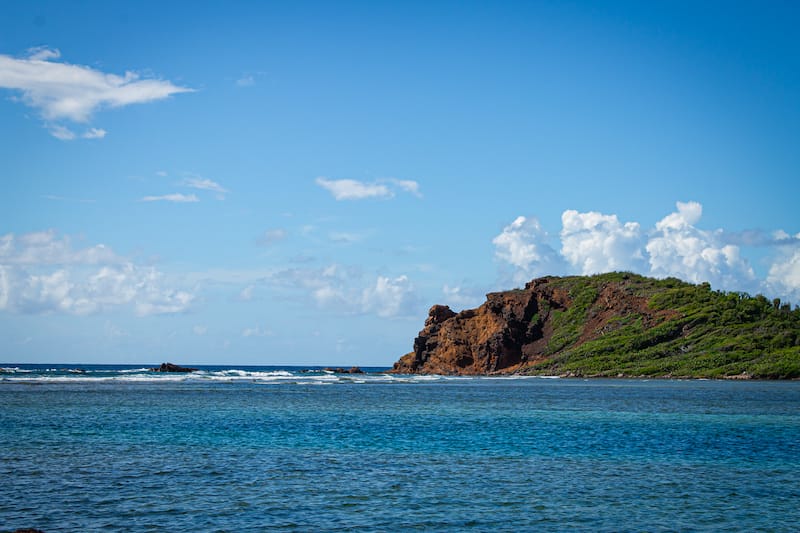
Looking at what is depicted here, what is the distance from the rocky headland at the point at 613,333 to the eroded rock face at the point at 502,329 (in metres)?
0.25

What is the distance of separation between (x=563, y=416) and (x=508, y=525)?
33.3 m

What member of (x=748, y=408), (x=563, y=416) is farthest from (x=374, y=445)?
(x=748, y=408)

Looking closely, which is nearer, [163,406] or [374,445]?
[374,445]

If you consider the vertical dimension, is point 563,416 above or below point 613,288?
below

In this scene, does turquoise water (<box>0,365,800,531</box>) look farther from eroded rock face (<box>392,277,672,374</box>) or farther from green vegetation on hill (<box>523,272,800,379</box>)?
eroded rock face (<box>392,277,672,374</box>)

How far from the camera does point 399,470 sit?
2928cm

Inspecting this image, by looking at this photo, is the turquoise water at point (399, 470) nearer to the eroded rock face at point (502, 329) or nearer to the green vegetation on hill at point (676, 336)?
the green vegetation on hill at point (676, 336)

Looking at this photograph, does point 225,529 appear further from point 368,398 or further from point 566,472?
point 368,398

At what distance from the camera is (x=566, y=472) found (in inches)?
1144

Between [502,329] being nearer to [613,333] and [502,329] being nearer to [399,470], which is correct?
[613,333]

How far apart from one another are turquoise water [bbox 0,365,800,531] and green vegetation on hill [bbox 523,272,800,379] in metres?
73.9

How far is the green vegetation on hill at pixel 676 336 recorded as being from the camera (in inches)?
4884

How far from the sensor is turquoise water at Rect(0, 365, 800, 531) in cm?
2153

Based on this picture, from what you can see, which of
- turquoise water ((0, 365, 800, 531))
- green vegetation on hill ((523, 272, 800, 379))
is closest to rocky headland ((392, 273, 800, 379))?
green vegetation on hill ((523, 272, 800, 379))
